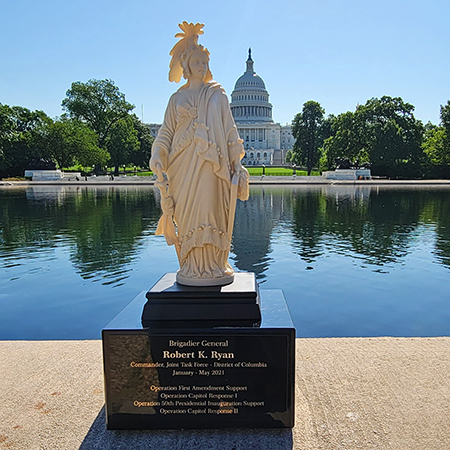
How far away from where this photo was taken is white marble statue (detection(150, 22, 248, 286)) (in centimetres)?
380

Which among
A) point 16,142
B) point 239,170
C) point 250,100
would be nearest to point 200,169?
point 239,170

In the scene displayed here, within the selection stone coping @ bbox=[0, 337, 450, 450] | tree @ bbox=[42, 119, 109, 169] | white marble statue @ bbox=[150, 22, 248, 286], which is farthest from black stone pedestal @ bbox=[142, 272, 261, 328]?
tree @ bbox=[42, 119, 109, 169]

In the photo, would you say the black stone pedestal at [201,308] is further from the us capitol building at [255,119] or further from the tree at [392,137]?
the us capitol building at [255,119]

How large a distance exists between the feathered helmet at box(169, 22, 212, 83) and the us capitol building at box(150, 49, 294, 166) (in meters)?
101

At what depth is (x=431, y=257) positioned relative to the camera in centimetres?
1076

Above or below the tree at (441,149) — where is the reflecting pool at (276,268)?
below

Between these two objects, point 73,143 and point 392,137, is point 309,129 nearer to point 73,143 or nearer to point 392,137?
point 392,137

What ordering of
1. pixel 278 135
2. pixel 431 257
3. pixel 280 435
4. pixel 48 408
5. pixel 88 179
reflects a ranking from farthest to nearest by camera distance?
1. pixel 278 135
2. pixel 88 179
3. pixel 431 257
4. pixel 48 408
5. pixel 280 435

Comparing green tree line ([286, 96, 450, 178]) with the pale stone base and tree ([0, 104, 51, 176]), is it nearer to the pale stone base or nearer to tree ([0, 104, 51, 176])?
tree ([0, 104, 51, 176])

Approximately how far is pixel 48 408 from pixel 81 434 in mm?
539

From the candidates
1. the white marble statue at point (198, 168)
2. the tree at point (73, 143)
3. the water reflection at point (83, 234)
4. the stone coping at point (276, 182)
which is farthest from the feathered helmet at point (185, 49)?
the tree at point (73, 143)

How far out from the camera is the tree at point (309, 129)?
210 ft

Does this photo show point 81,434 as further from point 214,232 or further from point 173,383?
point 214,232

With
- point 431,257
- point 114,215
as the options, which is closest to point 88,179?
point 114,215
